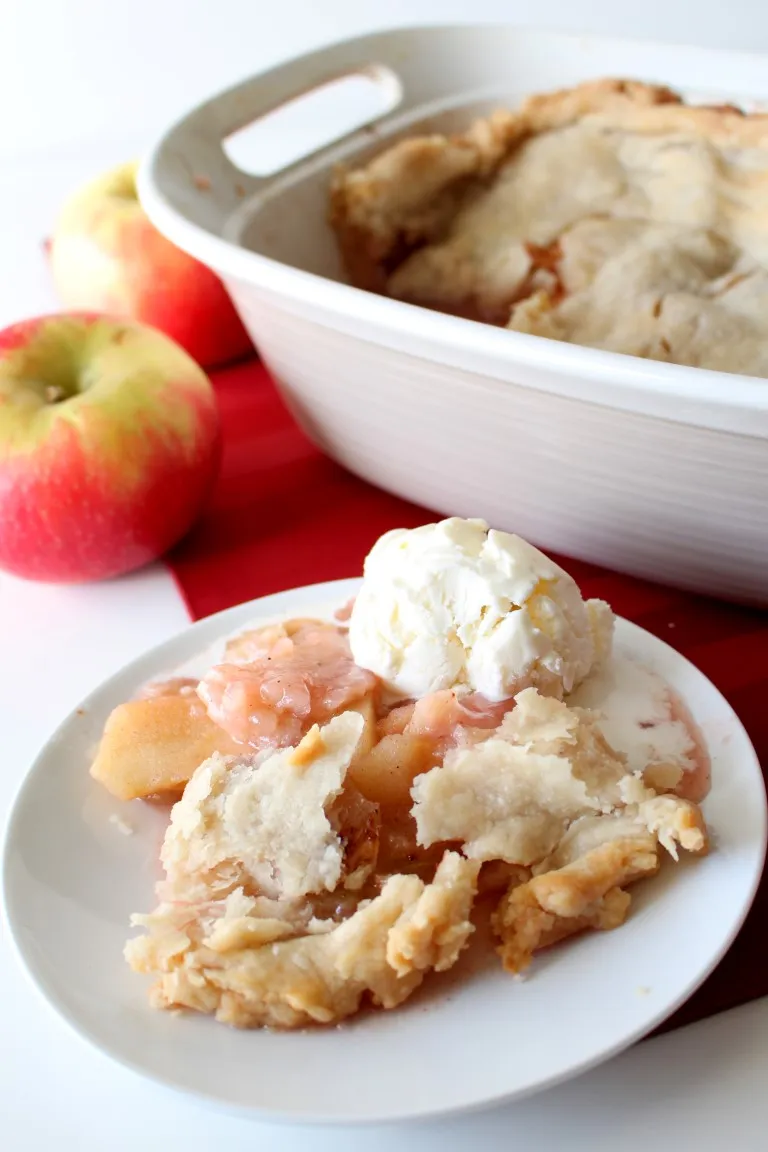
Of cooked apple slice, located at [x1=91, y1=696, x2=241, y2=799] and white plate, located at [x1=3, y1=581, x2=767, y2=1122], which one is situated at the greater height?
cooked apple slice, located at [x1=91, y1=696, x2=241, y2=799]

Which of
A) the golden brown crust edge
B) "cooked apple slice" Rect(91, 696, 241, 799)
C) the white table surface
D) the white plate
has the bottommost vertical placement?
the white table surface

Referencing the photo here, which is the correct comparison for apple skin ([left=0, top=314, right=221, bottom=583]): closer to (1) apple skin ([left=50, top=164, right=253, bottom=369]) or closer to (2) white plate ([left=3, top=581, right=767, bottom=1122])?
(1) apple skin ([left=50, top=164, right=253, bottom=369])

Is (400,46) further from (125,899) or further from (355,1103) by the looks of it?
(355,1103)

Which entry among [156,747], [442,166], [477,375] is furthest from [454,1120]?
[442,166]

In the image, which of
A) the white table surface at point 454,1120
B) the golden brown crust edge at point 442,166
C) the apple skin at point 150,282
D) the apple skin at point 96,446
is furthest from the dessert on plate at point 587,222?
the white table surface at point 454,1120

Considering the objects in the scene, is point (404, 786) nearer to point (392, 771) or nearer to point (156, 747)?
point (392, 771)

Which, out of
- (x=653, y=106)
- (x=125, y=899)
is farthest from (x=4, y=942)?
(x=653, y=106)

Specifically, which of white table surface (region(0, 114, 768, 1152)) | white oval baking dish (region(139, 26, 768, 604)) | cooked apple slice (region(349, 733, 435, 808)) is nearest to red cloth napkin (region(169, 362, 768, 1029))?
white oval baking dish (region(139, 26, 768, 604))
